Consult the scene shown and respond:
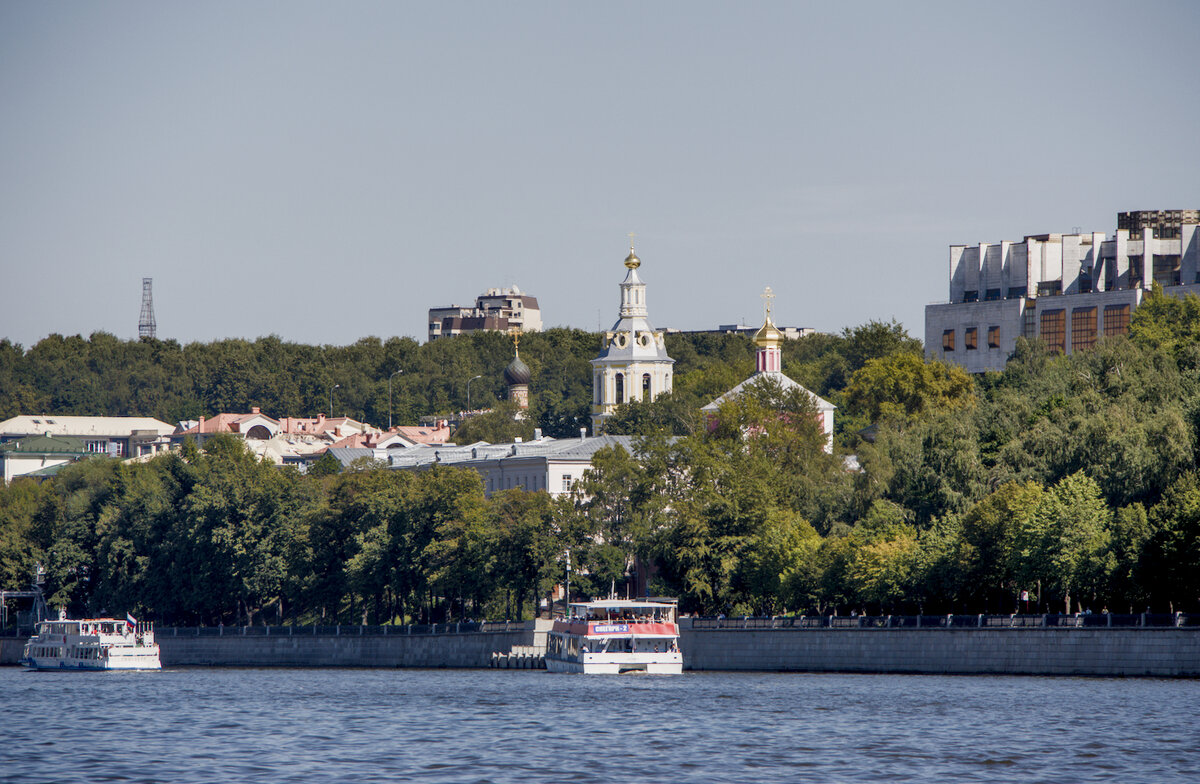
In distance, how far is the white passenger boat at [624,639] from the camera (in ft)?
271

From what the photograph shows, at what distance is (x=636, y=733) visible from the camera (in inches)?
2108

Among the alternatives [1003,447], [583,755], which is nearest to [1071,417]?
[1003,447]

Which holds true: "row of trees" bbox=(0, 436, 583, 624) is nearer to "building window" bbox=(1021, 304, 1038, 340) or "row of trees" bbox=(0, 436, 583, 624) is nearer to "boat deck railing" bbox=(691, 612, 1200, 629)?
"boat deck railing" bbox=(691, 612, 1200, 629)

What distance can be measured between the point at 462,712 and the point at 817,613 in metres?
24.8

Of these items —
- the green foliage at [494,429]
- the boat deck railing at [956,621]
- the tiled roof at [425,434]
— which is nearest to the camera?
the boat deck railing at [956,621]

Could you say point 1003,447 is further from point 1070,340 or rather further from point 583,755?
point 1070,340

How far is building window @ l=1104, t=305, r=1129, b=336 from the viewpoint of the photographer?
121 meters

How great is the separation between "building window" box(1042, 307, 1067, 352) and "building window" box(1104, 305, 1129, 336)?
3.70 meters

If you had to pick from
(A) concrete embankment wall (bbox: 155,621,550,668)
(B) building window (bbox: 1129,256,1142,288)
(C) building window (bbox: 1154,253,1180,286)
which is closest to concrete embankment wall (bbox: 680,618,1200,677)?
(A) concrete embankment wall (bbox: 155,621,550,668)

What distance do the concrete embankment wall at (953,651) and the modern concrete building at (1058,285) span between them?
144ft

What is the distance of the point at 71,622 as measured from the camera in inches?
4109

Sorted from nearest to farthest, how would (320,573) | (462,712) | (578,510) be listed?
1. (462,712)
2. (578,510)
3. (320,573)

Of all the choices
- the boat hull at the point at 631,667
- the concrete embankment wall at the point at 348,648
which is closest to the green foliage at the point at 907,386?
the concrete embankment wall at the point at 348,648

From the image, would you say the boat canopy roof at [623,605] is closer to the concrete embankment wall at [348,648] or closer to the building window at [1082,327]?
the concrete embankment wall at [348,648]
